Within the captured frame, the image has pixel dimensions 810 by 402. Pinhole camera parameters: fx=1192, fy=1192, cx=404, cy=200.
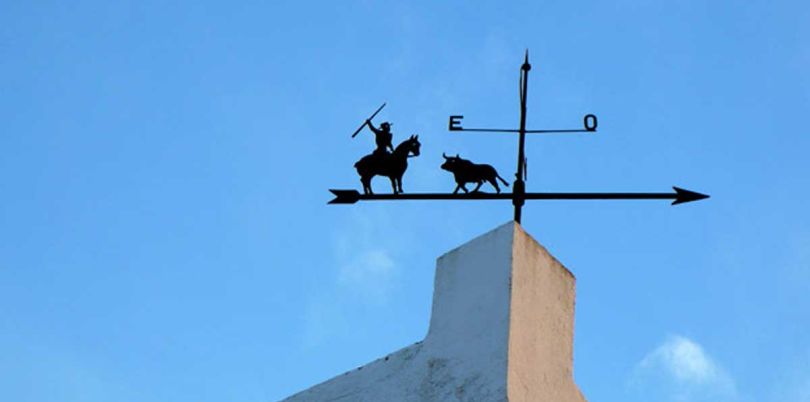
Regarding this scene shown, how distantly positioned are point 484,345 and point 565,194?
1.20 metres

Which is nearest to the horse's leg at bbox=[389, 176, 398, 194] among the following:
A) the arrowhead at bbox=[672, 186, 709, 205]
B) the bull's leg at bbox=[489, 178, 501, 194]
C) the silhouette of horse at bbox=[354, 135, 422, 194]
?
the silhouette of horse at bbox=[354, 135, 422, 194]

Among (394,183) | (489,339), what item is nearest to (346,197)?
(394,183)

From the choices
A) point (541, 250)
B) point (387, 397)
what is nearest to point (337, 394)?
point (387, 397)

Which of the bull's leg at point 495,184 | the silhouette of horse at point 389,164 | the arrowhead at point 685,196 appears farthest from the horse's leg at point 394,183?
the arrowhead at point 685,196

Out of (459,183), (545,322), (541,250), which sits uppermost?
(459,183)

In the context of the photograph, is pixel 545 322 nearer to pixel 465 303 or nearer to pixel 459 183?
pixel 465 303

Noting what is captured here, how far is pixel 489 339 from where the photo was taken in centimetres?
566

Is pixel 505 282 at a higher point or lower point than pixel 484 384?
higher

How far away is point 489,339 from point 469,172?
1308 millimetres

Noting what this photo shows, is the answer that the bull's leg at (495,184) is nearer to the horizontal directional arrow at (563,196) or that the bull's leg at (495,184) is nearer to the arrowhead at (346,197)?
the horizontal directional arrow at (563,196)

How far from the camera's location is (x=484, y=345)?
5.66 metres

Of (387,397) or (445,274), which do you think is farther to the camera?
(445,274)

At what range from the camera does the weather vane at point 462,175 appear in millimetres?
6504

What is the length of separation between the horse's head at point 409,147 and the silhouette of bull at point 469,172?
182mm
